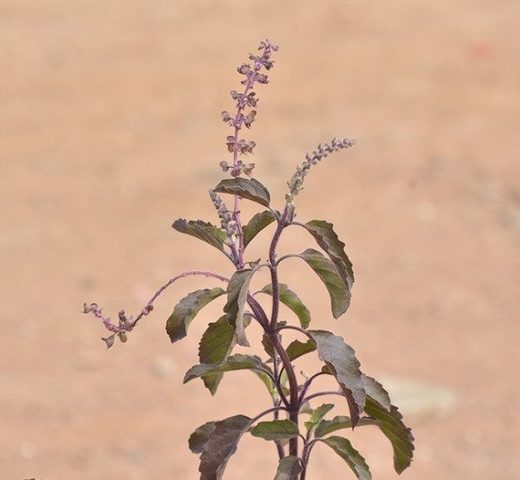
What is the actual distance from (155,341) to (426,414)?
1.15 meters

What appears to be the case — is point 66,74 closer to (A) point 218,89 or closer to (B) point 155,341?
(A) point 218,89

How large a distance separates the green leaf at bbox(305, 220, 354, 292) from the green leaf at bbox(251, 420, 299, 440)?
27 cm

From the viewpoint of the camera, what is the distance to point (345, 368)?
188cm

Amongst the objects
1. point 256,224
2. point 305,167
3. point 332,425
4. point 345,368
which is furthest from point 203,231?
point 332,425

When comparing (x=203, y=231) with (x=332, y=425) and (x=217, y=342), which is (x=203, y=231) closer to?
(x=217, y=342)

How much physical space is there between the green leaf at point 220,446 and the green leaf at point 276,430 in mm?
25

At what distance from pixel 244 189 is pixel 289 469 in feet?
1.56

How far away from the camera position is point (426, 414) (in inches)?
175

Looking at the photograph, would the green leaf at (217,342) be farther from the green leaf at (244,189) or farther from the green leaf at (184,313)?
the green leaf at (244,189)

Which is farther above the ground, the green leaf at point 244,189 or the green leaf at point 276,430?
the green leaf at point 244,189

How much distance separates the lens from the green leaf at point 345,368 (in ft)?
6.09

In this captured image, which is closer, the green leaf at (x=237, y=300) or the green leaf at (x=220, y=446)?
the green leaf at (x=237, y=300)

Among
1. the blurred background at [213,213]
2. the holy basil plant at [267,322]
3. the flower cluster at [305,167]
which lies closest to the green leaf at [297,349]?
the holy basil plant at [267,322]

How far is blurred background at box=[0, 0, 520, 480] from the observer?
4414mm
